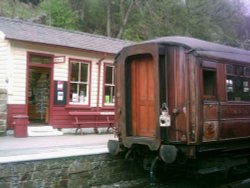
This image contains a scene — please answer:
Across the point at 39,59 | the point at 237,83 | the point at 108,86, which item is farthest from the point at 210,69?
the point at 108,86

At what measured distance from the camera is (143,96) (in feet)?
30.9

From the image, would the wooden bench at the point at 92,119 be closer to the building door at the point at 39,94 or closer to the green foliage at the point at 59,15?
the building door at the point at 39,94

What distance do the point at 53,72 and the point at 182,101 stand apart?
21.8ft

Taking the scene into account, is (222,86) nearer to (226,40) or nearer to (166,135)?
(166,135)

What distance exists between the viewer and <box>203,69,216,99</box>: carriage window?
903 cm

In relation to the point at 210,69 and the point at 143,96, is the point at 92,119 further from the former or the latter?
the point at 210,69

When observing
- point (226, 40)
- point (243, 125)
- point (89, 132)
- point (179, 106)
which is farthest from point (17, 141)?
point (226, 40)

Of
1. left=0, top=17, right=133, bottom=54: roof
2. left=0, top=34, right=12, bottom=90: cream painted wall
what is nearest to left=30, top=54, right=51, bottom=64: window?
left=0, top=17, right=133, bottom=54: roof

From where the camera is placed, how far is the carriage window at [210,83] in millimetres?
9033

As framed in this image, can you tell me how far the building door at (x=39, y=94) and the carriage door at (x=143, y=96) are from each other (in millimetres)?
5788

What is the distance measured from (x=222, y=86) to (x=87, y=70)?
Answer: 6.99 m

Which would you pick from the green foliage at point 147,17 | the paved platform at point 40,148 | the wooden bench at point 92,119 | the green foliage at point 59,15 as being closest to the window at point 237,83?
the paved platform at point 40,148

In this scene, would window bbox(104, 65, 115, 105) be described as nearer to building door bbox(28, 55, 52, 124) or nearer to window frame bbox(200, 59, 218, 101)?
building door bbox(28, 55, 52, 124)

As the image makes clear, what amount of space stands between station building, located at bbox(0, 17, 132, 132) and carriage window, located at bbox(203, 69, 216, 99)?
248 inches
